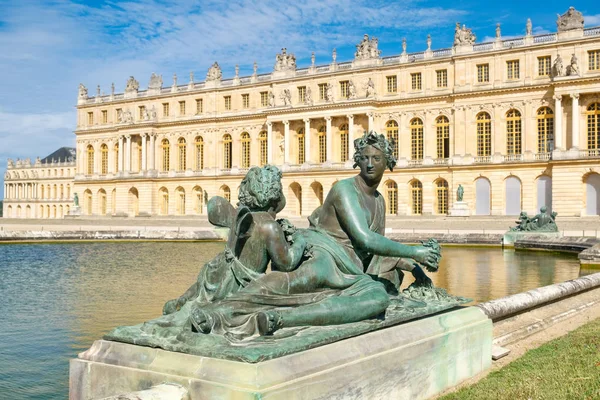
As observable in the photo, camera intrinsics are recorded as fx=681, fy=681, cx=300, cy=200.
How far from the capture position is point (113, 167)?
68.2m

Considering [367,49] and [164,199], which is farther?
[164,199]

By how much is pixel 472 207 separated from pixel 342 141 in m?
12.1

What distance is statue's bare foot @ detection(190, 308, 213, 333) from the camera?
12.9ft

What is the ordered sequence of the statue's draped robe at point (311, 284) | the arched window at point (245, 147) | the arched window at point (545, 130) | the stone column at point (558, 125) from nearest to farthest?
the statue's draped robe at point (311, 284) < the stone column at point (558, 125) < the arched window at point (545, 130) < the arched window at point (245, 147)

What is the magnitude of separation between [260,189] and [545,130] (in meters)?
45.9

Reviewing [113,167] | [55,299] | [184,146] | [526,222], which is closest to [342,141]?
[184,146]

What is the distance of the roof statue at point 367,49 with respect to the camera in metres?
53.2

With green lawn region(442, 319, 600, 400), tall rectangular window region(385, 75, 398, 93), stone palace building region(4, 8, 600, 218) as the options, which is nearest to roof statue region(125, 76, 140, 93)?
stone palace building region(4, 8, 600, 218)

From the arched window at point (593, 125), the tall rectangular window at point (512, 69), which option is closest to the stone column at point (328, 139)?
the tall rectangular window at point (512, 69)

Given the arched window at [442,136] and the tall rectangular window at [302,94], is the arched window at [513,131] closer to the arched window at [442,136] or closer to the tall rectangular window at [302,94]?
the arched window at [442,136]

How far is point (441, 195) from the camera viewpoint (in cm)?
5062

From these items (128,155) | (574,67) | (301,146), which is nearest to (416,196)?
(301,146)

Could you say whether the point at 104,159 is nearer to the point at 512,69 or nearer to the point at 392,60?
the point at 392,60

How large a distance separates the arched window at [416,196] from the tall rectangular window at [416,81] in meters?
7.12
